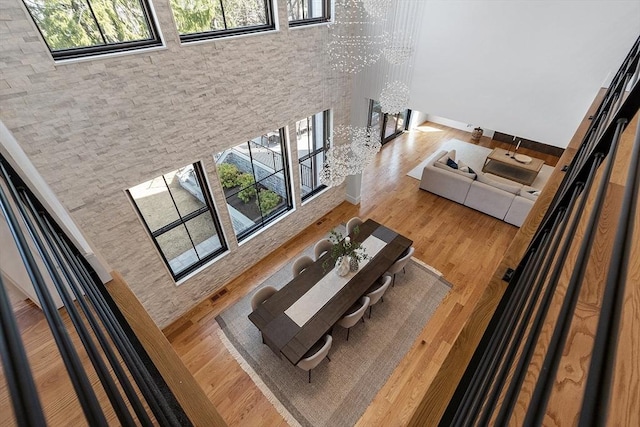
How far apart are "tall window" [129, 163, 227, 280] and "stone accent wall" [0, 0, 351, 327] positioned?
0.15m

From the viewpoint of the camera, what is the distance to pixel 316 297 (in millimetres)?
3881

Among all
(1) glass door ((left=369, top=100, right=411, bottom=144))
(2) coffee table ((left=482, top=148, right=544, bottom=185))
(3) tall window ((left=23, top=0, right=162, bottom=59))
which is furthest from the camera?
(1) glass door ((left=369, top=100, right=411, bottom=144))

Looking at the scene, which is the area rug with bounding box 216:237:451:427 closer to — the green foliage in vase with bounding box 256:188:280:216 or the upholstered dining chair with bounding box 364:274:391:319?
→ the upholstered dining chair with bounding box 364:274:391:319

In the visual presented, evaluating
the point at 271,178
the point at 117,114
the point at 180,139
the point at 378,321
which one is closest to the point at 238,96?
the point at 180,139

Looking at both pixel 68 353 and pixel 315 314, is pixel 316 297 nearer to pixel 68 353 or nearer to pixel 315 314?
pixel 315 314

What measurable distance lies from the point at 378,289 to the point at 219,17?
3692 millimetres

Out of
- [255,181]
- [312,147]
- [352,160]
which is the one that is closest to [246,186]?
[255,181]

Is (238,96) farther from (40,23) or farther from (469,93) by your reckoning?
(469,93)

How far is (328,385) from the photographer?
3717 mm

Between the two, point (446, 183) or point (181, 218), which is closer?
point (181, 218)

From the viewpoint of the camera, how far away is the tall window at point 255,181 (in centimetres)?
425

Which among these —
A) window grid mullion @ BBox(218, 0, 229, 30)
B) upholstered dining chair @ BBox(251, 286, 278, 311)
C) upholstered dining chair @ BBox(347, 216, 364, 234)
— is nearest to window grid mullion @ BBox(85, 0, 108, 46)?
window grid mullion @ BBox(218, 0, 229, 30)

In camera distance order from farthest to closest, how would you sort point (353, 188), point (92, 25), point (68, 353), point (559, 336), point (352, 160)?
point (353, 188) → point (352, 160) → point (92, 25) → point (68, 353) → point (559, 336)

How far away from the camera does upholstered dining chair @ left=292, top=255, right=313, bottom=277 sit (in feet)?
14.3
